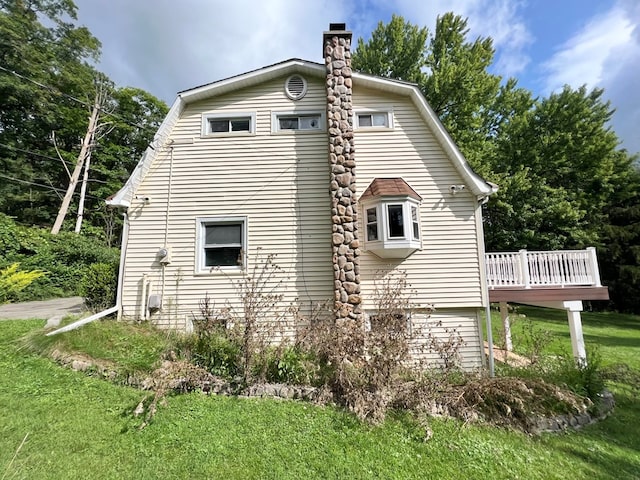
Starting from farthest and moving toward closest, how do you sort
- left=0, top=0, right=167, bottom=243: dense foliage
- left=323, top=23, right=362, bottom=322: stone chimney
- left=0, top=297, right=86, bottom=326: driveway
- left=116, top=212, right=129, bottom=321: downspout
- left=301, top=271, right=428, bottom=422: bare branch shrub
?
left=0, top=0, right=167, bottom=243: dense foliage, left=0, top=297, right=86, bottom=326: driveway, left=116, top=212, right=129, bottom=321: downspout, left=323, top=23, right=362, bottom=322: stone chimney, left=301, top=271, right=428, bottom=422: bare branch shrub

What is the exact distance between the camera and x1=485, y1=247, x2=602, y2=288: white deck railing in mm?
7703

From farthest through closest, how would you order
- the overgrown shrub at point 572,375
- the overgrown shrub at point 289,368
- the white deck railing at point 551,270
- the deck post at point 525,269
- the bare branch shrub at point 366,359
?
the deck post at point 525,269 → the white deck railing at point 551,270 → the overgrown shrub at point 572,375 → the overgrown shrub at point 289,368 → the bare branch shrub at point 366,359

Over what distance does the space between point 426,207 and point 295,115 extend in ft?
14.3

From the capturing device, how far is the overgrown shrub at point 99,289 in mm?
7719

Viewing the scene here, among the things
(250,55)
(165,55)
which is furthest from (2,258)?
(165,55)

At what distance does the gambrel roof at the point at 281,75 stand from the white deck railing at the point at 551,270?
2.33m

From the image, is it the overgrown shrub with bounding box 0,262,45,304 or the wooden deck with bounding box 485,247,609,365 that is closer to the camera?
the wooden deck with bounding box 485,247,609,365

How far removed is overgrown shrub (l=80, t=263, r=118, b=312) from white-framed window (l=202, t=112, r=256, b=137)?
4.67 m

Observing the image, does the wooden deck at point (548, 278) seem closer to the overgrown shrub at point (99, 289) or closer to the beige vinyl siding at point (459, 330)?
the beige vinyl siding at point (459, 330)

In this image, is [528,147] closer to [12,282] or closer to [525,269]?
[525,269]

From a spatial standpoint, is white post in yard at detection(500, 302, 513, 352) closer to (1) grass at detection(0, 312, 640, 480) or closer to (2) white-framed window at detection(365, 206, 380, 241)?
(1) grass at detection(0, 312, 640, 480)

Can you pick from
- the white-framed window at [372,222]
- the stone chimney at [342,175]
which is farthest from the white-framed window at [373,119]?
the white-framed window at [372,222]

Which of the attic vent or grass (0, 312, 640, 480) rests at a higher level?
the attic vent

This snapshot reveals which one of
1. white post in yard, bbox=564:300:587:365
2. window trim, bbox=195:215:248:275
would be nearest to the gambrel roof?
window trim, bbox=195:215:248:275
